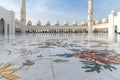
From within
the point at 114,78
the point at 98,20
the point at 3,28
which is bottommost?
the point at 114,78

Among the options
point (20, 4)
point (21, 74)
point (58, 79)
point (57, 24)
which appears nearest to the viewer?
point (58, 79)

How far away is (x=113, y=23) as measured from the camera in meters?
26.0

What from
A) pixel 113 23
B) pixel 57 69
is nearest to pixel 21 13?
pixel 113 23

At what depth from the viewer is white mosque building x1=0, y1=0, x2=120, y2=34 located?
19438 millimetres

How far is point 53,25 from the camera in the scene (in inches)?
1513

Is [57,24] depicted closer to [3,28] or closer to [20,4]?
[20,4]

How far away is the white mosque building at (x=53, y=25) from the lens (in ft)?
63.8

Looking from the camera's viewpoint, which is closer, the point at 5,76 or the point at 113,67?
the point at 5,76

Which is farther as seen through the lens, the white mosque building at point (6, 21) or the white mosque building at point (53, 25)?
the white mosque building at point (53, 25)

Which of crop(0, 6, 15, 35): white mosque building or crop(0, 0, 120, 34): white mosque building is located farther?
crop(0, 0, 120, 34): white mosque building

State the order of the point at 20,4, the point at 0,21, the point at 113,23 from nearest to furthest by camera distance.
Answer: the point at 0,21, the point at 113,23, the point at 20,4

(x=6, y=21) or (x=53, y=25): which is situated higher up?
(x=53, y=25)

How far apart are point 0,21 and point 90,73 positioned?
1855cm

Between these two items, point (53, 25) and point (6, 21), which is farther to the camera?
point (53, 25)
